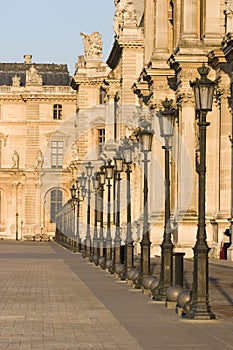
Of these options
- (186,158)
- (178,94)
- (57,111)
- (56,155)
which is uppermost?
(57,111)

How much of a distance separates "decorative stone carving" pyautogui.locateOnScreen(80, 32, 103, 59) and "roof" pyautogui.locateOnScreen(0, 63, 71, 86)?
21.8m

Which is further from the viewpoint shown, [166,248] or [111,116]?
[111,116]

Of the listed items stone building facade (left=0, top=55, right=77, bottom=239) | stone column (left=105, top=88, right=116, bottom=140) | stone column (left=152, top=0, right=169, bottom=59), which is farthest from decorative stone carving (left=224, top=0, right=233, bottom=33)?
stone building facade (left=0, top=55, right=77, bottom=239)

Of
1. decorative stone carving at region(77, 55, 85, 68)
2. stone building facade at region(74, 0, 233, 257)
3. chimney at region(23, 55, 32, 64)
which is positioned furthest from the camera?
chimney at region(23, 55, 32, 64)

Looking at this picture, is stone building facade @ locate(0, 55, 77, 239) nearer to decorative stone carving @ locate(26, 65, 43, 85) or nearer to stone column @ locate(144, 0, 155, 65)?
decorative stone carving @ locate(26, 65, 43, 85)

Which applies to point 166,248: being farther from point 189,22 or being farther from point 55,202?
point 55,202

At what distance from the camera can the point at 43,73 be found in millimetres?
131125

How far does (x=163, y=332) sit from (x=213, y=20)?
2799 centimetres

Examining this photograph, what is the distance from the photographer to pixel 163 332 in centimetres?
1706

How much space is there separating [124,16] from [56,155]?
52359mm

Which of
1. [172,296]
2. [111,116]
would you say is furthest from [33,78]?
[172,296]

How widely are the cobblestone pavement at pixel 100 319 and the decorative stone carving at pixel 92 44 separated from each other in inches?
3057

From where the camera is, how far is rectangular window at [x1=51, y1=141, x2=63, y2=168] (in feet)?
403

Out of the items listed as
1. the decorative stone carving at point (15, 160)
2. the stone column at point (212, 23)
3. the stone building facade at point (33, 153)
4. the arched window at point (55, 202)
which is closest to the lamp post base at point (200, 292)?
the stone column at point (212, 23)
